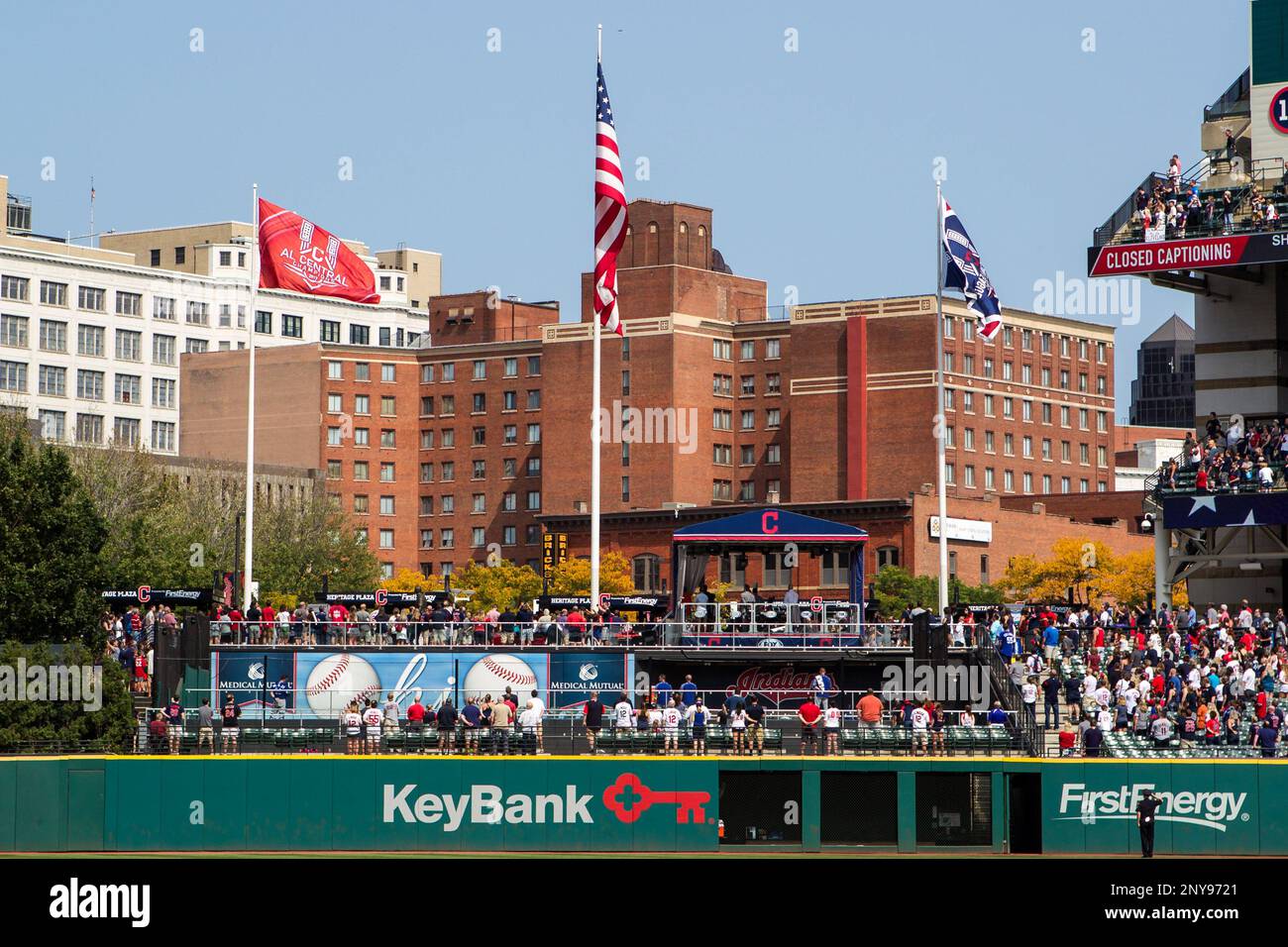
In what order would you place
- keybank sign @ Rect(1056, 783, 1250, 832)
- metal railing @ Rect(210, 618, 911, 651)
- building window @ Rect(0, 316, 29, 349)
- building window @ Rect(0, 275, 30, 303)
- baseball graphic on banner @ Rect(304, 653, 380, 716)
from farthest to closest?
1. building window @ Rect(0, 316, 29, 349)
2. building window @ Rect(0, 275, 30, 303)
3. metal railing @ Rect(210, 618, 911, 651)
4. baseball graphic on banner @ Rect(304, 653, 380, 716)
5. keybank sign @ Rect(1056, 783, 1250, 832)

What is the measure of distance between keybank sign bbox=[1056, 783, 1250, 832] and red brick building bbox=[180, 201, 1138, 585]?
253 ft

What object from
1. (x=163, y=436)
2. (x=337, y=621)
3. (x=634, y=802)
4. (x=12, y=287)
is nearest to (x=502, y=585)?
(x=12, y=287)

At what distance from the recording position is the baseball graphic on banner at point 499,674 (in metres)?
51.5

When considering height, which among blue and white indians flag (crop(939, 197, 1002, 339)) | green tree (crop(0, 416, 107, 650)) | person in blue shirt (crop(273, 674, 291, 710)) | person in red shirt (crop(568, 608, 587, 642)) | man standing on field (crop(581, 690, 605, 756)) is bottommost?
man standing on field (crop(581, 690, 605, 756))

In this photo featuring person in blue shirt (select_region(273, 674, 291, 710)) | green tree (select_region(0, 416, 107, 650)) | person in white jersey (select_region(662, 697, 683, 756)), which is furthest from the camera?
green tree (select_region(0, 416, 107, 650))

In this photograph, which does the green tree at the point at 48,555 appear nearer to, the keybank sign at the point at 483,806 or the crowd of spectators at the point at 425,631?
the crowd of spectators at the point at 425,631

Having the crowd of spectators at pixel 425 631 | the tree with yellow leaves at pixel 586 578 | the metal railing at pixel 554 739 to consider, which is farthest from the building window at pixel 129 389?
the metal railing at pixel 554 739

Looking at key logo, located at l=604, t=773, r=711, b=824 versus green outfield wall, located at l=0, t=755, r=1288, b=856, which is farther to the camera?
key logo, located at l=604, t=773, r=711, b=824

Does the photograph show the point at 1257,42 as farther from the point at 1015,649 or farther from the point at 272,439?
the point at 272,439

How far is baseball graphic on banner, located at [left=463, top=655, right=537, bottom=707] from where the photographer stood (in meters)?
51.5

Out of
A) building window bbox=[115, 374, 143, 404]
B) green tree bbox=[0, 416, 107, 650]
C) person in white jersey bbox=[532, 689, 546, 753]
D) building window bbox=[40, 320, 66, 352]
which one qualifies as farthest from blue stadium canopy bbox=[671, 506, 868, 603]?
building window bbox=[115, 374, 143, 404]

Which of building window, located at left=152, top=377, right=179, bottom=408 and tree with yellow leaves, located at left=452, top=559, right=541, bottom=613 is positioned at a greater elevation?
building window, located at left=152, top=377, right=179, bottom=408

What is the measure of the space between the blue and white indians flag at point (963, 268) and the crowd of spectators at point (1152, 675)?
7794 mm

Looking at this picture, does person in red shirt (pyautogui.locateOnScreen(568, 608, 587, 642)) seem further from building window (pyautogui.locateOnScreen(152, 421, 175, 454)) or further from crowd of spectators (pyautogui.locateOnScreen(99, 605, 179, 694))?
building window (pyautogui.locateOnScreen(152, 421, 175, 454))
